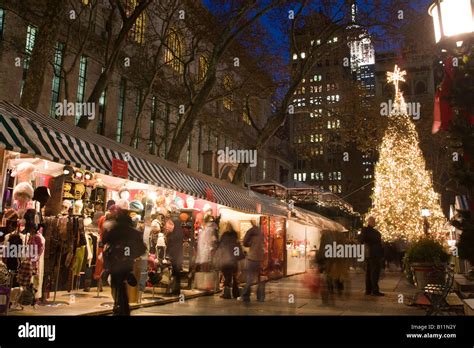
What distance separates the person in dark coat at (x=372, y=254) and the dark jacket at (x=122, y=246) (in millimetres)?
7427

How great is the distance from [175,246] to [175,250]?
0.37ft

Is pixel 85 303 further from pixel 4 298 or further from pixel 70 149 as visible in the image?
pixel 70 149

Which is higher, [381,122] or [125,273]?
[381,122]

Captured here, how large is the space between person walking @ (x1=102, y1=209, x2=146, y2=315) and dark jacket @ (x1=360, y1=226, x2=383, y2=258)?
24.4 feet

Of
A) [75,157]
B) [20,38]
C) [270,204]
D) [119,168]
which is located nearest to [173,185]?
[119,168]

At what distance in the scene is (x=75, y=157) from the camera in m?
8.30

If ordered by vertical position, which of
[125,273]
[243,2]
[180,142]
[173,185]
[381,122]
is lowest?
[125,273]

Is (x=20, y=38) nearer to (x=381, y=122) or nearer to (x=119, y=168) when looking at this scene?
(x=119, y=168)

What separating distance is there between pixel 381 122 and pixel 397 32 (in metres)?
4.72

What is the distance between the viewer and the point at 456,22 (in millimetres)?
5312

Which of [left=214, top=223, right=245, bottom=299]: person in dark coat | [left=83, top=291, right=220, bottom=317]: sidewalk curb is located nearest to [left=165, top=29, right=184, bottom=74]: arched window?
[left=214, top=223, right=245, bottom=299]: person in dark coat

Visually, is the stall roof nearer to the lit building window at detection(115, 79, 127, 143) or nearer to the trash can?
the trash can

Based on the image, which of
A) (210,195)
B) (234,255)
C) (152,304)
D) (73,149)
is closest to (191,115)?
(210,195)

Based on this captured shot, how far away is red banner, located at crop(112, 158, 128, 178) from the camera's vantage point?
368 inches
